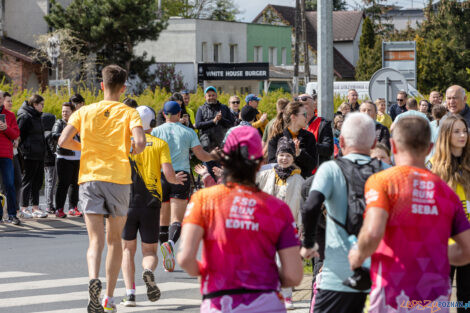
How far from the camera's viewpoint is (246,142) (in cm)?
471

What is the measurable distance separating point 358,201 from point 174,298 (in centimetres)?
431

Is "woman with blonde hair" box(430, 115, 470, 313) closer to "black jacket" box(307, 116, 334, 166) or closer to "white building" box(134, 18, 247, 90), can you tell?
"black jacket" box(307, 116, 334, 166)

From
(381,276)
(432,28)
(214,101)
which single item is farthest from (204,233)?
(432,28)

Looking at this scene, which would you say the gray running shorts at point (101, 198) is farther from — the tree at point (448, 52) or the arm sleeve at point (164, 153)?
the tree at point (448, 52)

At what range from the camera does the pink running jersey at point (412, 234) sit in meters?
4.82

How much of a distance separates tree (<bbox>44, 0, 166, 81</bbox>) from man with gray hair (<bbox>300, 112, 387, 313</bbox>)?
52424 mm

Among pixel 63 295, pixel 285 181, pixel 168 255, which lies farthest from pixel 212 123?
pixel 285 181

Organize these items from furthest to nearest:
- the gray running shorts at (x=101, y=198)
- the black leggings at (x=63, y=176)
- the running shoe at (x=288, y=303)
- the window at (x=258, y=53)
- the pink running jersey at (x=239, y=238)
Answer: the window at (x=258, y=53) < the black leggings at (x=63, y=176) < the running shoe at (x=288, y=303) < the gray running shorts at (x=101, y=198) < the pink running jersey at (x=239, y=238)

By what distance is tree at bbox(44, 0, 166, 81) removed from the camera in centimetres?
5725

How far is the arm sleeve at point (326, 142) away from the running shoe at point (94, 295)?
3627 millimetres

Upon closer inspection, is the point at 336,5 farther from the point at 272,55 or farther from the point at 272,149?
the point at 272,149

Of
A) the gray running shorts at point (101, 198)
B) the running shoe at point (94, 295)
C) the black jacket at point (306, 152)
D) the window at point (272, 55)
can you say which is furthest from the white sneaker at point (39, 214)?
the window at point (272, 55)

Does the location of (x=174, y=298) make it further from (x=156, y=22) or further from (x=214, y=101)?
(x=156, y=22)

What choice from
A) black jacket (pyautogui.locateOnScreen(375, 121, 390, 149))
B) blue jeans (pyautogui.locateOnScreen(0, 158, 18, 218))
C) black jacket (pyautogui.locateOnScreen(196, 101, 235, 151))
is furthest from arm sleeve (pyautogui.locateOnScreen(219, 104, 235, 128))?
black jacket (pyautogui.locateOnScreen(375, 121, 390, 149))
